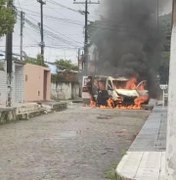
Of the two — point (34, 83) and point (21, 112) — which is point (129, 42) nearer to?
point (34, 83)

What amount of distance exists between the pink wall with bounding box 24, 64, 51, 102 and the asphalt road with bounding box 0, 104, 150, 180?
21623 mm

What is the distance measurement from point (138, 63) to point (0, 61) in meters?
15.3

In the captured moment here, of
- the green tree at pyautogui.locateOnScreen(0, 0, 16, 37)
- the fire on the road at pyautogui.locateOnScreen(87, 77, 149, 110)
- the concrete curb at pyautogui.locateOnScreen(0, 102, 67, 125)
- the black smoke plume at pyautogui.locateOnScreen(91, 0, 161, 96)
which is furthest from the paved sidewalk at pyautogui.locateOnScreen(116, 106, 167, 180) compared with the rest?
the black smoke plume at pyautogui.locateOnScreen(91, 0, 161, 96)

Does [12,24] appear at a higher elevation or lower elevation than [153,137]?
higher

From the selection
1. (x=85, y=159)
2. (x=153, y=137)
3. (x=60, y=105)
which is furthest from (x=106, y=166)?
(x=60, y=105)

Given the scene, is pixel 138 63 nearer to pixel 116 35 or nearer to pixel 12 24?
pixel 116 35

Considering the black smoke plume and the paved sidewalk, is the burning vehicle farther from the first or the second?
the paved sidewalk

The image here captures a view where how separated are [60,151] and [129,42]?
35.6 metres

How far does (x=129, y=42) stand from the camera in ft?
159

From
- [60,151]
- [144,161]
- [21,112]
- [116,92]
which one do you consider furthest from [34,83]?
[144,161]

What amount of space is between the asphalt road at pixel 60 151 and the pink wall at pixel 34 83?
21623 millimetres

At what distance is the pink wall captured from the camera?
42.7 meters

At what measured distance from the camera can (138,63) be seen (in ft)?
156

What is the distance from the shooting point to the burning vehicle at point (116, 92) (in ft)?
134
